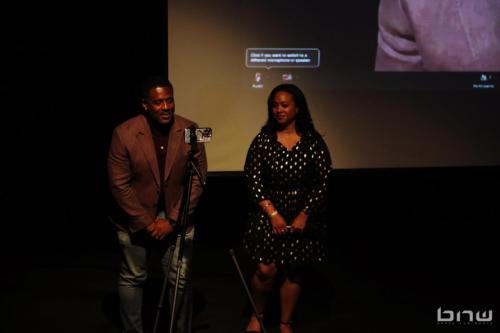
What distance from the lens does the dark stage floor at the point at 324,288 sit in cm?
346

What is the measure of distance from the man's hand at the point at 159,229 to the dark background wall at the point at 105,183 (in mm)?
1798

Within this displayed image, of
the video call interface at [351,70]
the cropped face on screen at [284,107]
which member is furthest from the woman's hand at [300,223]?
the video call interface at [351,70]

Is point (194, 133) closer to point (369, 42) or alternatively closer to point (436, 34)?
A: point (369, 42)

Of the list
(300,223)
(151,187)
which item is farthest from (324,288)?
(151,187)

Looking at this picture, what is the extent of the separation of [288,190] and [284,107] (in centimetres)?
43

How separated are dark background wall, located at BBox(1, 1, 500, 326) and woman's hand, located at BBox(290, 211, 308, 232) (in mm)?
1403

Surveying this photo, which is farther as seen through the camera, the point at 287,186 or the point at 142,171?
the point at 287,186

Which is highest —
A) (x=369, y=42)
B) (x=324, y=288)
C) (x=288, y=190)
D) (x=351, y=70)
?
(x=369, y=42)

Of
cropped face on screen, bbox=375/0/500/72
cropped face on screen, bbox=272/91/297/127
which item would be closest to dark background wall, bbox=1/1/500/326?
cropped face on screen, bbox=375/0/500/72

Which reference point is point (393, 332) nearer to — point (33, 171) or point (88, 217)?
point (88, 217)

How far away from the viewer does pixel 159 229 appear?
284 cm

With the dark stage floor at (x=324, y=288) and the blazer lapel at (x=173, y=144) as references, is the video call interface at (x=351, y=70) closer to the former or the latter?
the dark stage floor at (x=324, y=288)

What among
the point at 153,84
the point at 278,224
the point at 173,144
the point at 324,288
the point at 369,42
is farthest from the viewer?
the point at 369,42

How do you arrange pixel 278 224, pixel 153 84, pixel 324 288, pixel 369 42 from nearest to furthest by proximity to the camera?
pixel 153 84
pixel 278 224
pixel 324 288
pixel 369 42
